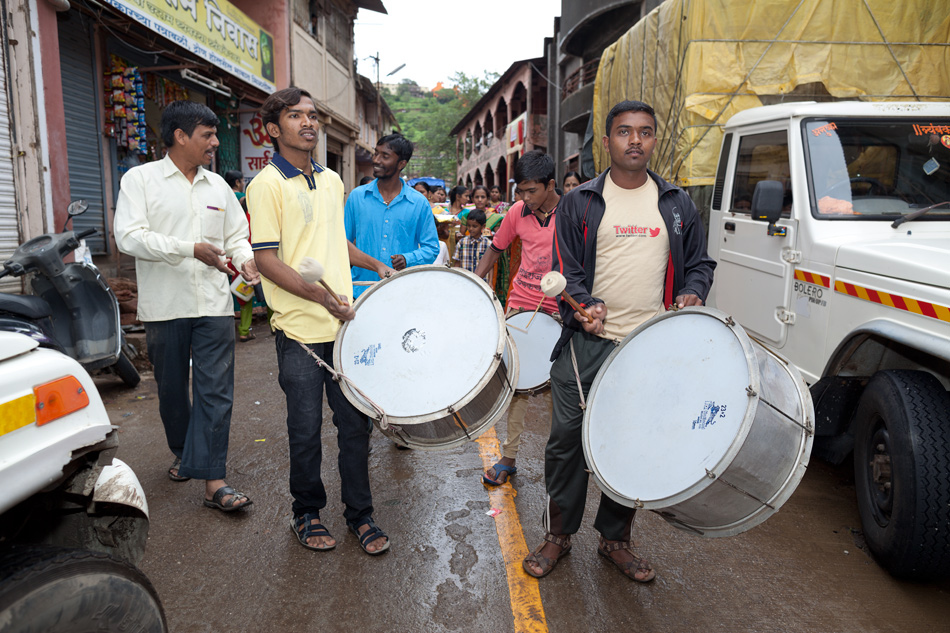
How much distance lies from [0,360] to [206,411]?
87.4 inches

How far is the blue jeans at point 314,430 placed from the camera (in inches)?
119

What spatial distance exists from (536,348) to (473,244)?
3.50 metres

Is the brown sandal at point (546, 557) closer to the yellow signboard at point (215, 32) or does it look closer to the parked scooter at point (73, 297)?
the parked scooter at point (73, 297)

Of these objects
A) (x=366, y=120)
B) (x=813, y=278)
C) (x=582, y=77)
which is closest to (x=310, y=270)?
(x=813, y=278)

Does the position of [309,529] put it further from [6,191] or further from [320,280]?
[6,191]

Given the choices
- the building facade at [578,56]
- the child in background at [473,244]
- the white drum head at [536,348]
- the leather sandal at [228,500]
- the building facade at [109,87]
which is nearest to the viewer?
the leather sandal at [228,500]

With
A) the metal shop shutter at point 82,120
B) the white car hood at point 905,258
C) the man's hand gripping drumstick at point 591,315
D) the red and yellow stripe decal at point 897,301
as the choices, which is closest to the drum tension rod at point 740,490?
the man's hand gripping drumstick at point 591,315

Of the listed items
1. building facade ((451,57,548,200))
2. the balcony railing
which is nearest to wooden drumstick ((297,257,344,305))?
the balcony railing

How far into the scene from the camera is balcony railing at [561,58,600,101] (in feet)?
66.2

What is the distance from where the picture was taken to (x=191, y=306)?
3.53 meters

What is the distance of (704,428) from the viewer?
219 centimetres

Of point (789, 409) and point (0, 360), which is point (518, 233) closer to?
point (789, 409)

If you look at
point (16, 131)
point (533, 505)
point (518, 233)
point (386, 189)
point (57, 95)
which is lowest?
point (533, 505)

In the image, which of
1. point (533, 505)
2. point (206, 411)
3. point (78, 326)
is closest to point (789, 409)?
point (533, 505)
